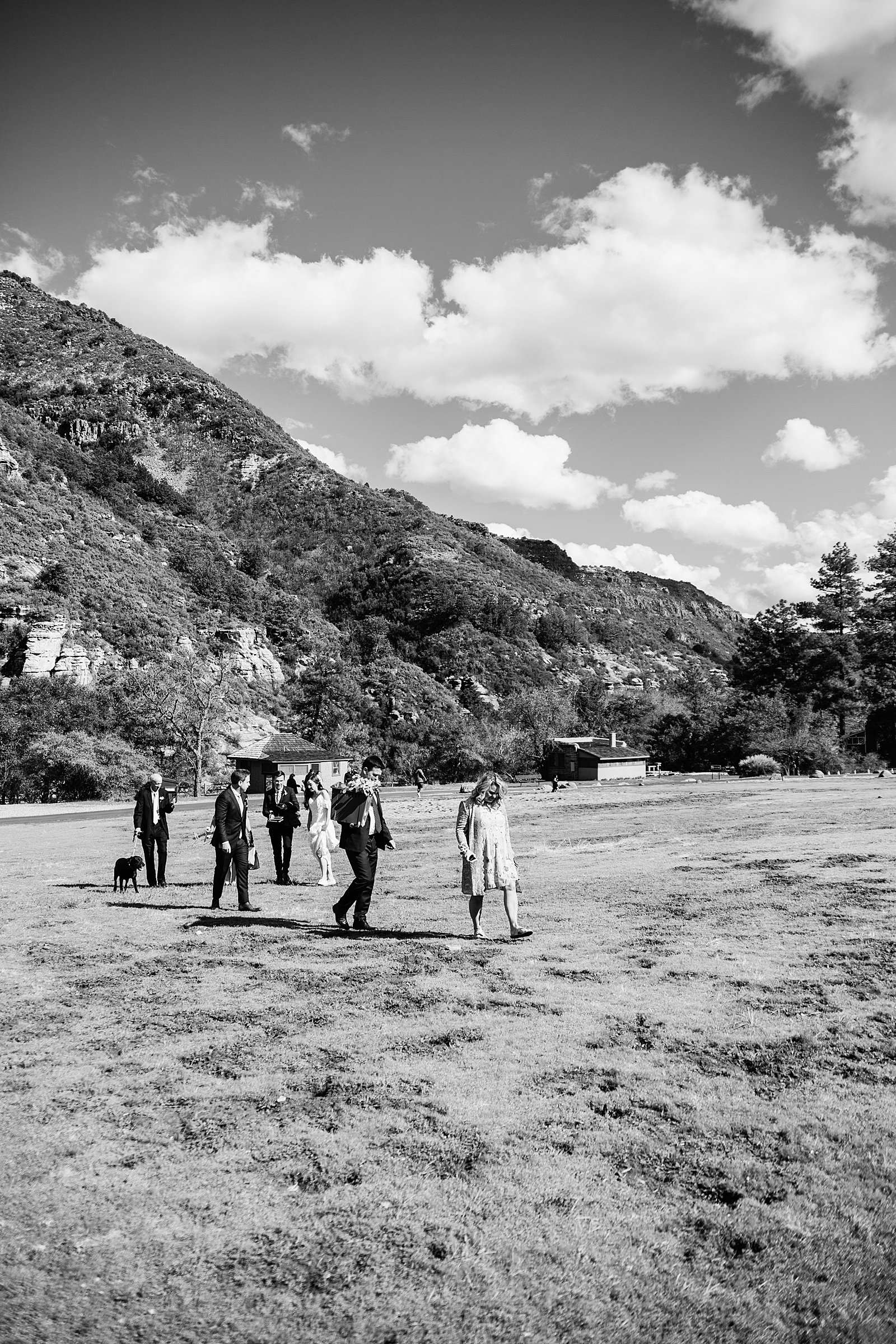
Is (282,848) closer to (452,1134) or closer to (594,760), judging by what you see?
(452,1134)

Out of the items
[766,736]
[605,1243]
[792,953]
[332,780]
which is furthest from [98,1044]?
[766,736]

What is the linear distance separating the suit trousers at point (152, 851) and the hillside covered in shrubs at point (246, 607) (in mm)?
34104

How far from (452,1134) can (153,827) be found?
36.9ft

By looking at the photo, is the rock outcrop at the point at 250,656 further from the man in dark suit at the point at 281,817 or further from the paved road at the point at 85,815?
the man in dark suit at the point at 281,817

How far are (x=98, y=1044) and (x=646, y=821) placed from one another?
2367 centimetres

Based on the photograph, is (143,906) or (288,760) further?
(288,760)

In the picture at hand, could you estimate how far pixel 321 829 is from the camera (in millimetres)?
14648

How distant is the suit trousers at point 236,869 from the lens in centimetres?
1170

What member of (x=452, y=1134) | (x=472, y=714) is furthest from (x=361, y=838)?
(x=472, y=714)

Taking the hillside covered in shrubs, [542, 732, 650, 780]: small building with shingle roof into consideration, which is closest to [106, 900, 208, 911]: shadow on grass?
the hillside covered in shrubs

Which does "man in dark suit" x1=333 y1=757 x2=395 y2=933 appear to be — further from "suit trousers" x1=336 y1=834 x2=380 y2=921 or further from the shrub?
the shrub

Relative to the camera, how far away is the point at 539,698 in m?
85.5

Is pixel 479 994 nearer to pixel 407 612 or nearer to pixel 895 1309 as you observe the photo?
pixel 895 1309

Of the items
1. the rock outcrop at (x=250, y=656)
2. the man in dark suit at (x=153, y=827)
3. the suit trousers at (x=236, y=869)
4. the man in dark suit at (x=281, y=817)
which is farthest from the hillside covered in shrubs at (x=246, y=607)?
the suit trousers at (x=236, y=869)
